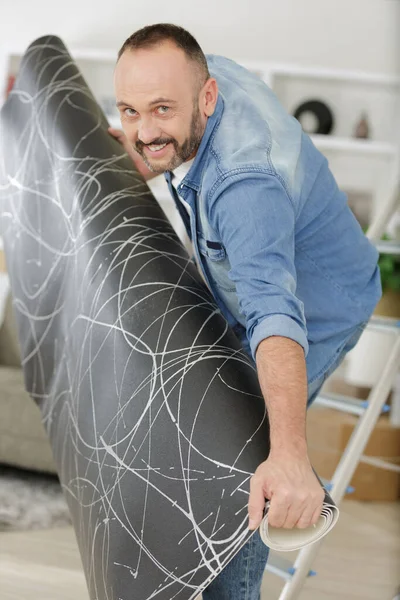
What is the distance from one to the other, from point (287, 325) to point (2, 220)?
0.97 meters

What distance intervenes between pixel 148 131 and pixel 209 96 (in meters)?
0.12

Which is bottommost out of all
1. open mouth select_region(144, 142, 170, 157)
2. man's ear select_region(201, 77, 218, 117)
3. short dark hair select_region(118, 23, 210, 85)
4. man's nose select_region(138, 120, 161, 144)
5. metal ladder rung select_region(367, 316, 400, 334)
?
metal ladder rung select_region(367, 316, 400, 334)

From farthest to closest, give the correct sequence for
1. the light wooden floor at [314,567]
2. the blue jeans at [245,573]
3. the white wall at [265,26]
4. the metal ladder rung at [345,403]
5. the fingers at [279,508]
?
the white wall at [265,26]
the light wooden floor at [314,567]
the metal ladder rung at [345,403]
the blue jeans at [245,573]
the fingers at [279,508]

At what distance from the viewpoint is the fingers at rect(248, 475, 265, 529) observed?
1038mm

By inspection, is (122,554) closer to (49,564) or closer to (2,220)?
(2,220)

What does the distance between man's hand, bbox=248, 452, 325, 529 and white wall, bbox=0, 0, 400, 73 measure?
3.48 metres

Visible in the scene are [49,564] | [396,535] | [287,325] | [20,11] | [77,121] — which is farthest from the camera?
[20,11]

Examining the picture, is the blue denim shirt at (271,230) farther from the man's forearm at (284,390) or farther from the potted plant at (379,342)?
the potted plant at (379,342)

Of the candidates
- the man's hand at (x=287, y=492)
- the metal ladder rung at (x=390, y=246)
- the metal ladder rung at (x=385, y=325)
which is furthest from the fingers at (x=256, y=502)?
the metal ladder rung at (x=390, y=246)

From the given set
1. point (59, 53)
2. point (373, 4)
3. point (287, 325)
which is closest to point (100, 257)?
point (287, 325)

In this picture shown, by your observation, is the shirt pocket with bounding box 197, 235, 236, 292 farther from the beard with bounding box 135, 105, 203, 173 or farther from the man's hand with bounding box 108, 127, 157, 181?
the man's hand with bounding box 108, 127, 157, 181

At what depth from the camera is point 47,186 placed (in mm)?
1669

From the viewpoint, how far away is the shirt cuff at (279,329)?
1.09 m

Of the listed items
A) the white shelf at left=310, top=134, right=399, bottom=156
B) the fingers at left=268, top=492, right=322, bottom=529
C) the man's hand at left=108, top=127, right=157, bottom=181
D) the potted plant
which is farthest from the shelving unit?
the fingers at left=268, top=492, right=322, bottom=529
